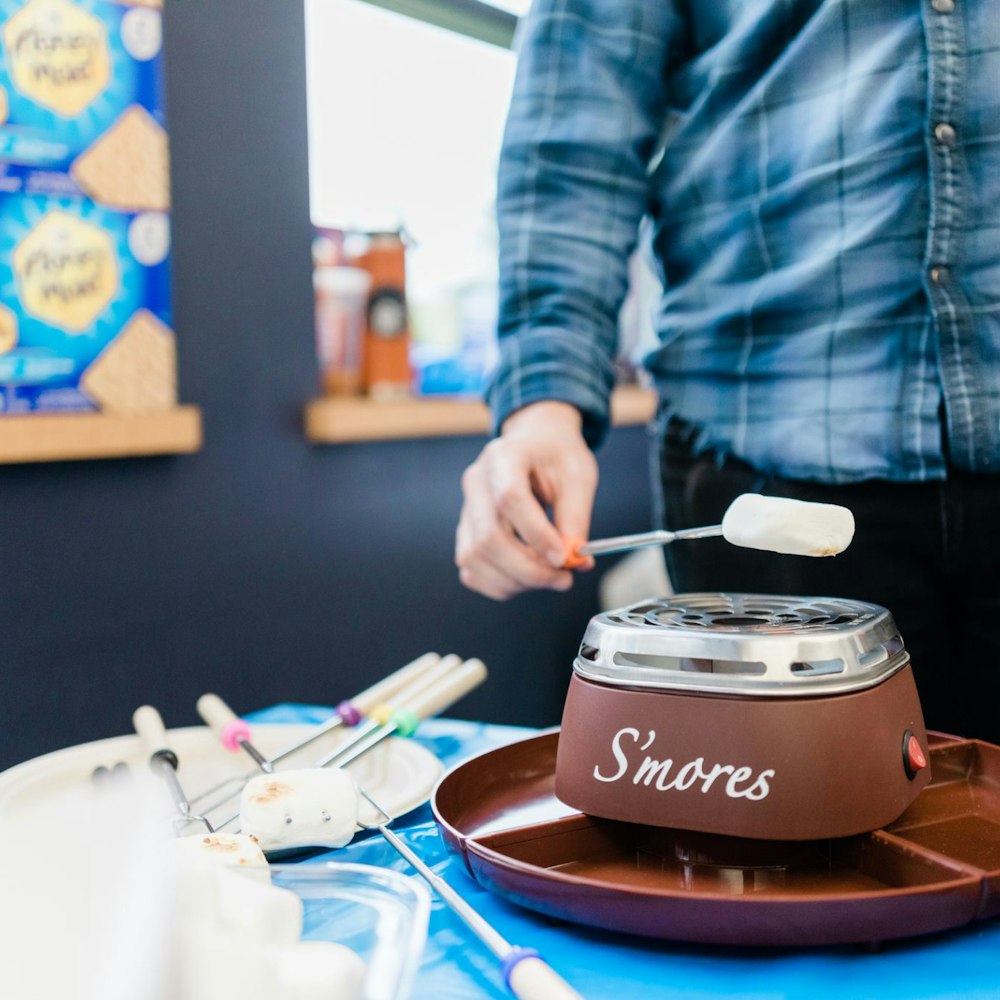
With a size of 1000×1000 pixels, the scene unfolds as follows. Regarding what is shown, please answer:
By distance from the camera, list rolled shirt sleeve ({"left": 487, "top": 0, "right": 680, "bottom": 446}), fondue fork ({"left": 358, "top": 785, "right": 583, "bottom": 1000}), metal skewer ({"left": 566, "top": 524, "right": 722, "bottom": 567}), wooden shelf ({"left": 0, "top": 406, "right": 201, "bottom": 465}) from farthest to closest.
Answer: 1. wooden shelf ({"left": 0, "top": 406, "right": 201, "bottom": 465})
2. rolled shirt sleeve ({"left": 487, "top": 0, "right": 680, "bottom": 446})
3. metal skewer ({"left": 566, "top": 524, "right": 722, "bottom": 567})
4. fondue fork ({"left": 358, "top": 785, "right": 583, "bottom": 1000})

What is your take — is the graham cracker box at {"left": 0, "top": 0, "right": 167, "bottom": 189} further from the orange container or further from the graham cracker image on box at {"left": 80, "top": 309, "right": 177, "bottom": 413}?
the orange container

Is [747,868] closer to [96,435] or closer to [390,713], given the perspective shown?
[390,713]

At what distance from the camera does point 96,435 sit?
5.19ft

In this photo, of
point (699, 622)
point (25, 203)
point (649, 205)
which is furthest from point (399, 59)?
point (699, 622)

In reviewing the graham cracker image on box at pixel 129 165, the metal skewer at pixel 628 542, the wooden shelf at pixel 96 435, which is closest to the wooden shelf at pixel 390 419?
the wooden shelf at pixel 96 435

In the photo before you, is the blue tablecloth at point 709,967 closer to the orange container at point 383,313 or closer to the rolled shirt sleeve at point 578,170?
the rolled shirt sleeve at point 578,170

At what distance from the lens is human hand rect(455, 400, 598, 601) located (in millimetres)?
777

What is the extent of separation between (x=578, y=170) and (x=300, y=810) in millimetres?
636

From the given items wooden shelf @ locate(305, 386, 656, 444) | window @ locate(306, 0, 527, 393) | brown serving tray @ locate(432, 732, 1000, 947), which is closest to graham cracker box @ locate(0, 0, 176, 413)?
wooden shelf @ locate(305, 386, 656, 444)

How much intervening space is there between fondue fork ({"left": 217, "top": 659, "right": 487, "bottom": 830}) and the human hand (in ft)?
0.27

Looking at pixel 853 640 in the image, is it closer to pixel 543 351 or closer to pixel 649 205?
pixel 543 351

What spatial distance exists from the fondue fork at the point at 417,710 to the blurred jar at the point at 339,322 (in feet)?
3.83

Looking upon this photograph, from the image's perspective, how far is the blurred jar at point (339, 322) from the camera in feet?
6.48

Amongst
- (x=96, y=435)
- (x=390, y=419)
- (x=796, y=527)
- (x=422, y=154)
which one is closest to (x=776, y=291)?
(x=796, y=527)
